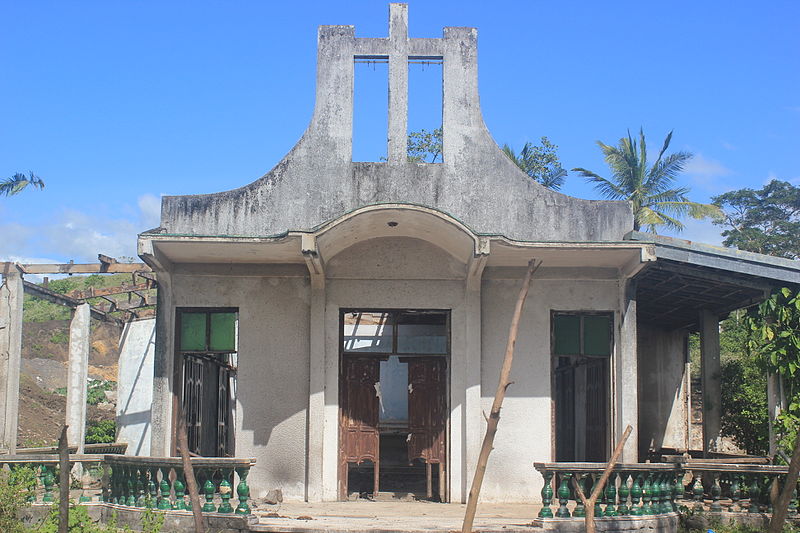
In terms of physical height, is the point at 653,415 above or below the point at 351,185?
below

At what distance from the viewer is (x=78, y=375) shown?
18.2m

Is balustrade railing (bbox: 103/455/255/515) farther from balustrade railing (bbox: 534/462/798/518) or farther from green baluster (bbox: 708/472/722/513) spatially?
green baluster (bbox: 708/472/722/513)

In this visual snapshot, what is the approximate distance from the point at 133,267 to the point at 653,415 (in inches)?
474

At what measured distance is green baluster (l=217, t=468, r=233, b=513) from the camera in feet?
32.0

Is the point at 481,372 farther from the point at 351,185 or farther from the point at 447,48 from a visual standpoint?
the point at 447,48

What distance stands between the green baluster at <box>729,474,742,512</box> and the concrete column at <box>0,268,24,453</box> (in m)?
12.1

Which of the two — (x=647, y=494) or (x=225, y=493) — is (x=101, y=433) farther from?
(x=647, y=494)

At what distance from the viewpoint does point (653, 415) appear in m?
21.0

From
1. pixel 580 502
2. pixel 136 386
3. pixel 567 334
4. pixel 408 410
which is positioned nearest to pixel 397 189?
pixel 567 334

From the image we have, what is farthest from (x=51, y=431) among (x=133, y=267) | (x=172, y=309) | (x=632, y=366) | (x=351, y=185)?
(x=632, y=366)

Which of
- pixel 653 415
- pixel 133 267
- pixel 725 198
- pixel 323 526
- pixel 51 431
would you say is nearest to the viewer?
pixel 323 526

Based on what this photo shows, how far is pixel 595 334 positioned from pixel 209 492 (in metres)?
6.09

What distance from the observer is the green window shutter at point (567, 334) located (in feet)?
43.2

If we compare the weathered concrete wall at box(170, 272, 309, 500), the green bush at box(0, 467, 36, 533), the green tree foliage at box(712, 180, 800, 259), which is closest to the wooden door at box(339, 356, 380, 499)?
the weathered concrete wall at box(170, 272, 309, 500)
